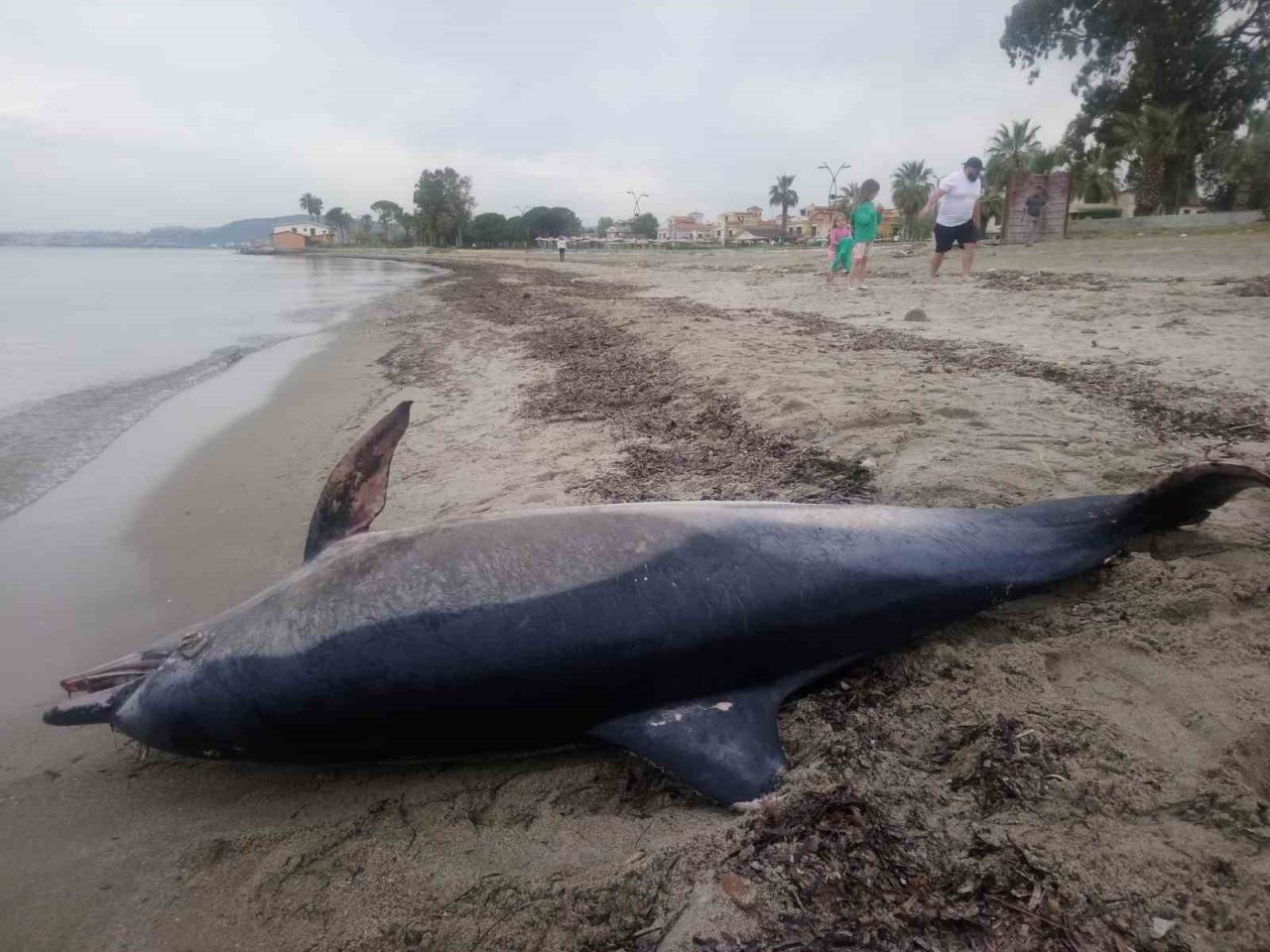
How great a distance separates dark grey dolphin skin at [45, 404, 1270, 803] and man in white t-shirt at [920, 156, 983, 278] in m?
10.4

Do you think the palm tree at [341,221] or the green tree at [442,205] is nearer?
the green tree at [442,205]

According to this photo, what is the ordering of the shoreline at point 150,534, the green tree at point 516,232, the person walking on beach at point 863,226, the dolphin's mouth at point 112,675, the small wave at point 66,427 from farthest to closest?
the green tree at point 516,232 → the person walking on beach at point 863,226 → the small wave at point 66,427 → the shoreline at point 150,534 → the dolphin's mouth at point 112,675

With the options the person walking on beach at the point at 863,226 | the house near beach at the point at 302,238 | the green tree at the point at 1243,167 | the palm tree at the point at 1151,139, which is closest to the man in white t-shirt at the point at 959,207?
the person walking on beach at the point at 863,226

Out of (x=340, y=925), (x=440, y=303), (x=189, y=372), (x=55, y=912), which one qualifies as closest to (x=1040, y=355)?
(x=340, y=925)

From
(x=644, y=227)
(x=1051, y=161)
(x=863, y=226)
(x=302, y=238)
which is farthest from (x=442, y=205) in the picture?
(x=863, y=226)

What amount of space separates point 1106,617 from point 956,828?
1.28 m

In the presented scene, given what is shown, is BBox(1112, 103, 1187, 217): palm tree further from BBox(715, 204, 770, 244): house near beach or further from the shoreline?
BBox(715, 204, 770, 244): house near beach

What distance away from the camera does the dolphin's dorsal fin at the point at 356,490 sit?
2998 millimetres

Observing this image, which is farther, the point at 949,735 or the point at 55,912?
the point at 949,735

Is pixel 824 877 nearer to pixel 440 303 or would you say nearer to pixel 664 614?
pixel 664 614

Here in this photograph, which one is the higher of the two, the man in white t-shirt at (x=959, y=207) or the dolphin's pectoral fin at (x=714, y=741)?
the man in white t-shirt at (x=959, y=207)

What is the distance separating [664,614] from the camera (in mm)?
2336

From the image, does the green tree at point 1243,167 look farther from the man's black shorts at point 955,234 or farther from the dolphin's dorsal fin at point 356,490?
the dolphin's dorsal fin at point 356,490

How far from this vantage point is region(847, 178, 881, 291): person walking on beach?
1269 cm
